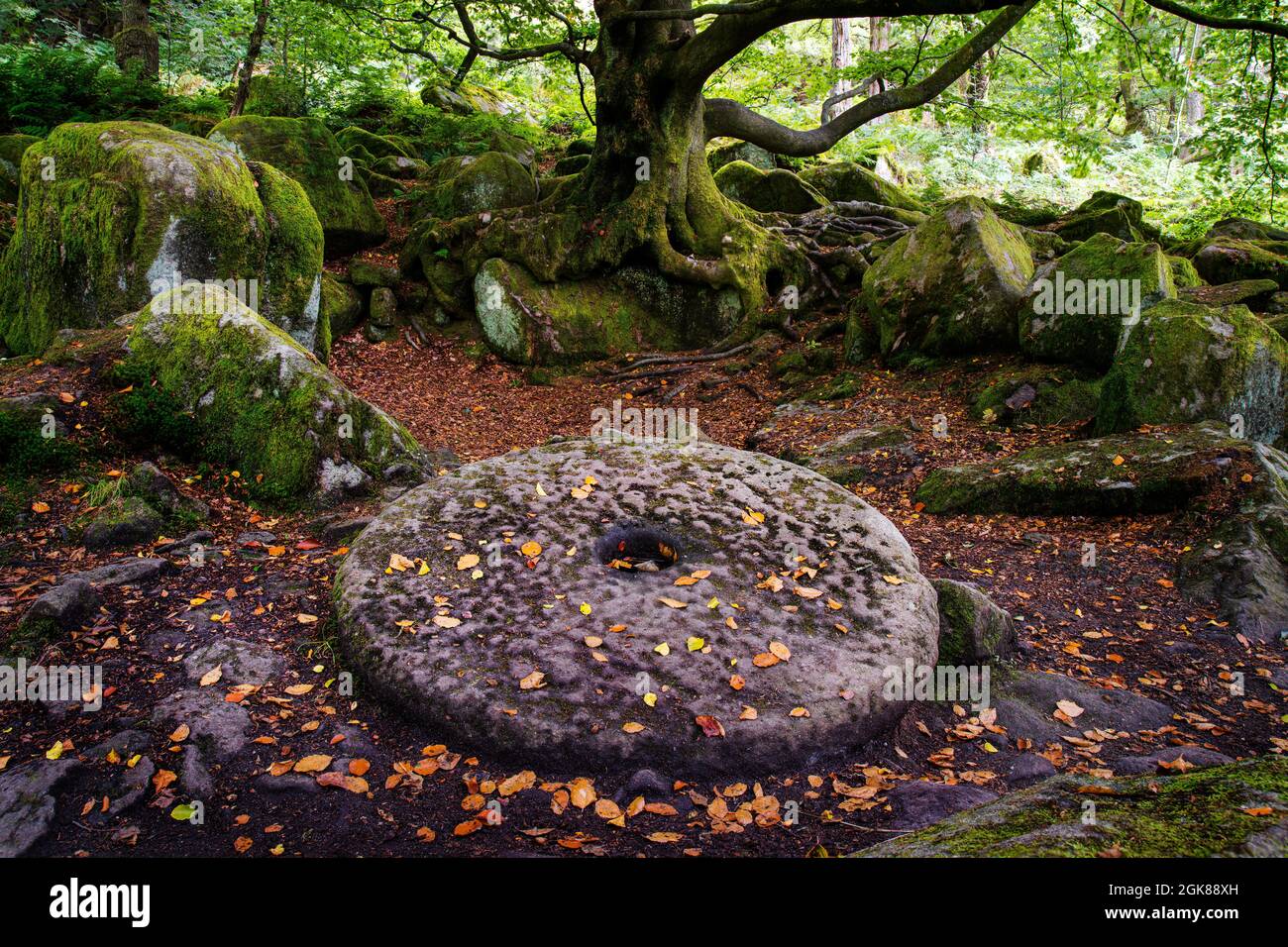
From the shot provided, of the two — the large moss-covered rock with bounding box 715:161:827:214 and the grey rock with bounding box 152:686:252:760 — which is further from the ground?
the large moss-covered rock with bounding box 715:161:827:214

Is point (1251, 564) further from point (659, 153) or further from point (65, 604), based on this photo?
point (659, 153)

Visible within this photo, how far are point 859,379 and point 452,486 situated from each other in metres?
6.25

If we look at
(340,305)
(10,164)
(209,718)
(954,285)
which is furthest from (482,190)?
(209,718)

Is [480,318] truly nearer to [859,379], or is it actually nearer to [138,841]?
[859,379]

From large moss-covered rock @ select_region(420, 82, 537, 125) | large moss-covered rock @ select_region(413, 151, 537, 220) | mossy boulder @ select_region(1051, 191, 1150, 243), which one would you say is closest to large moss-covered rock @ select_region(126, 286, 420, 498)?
large moss-covered rock @ select_region(413, 151, 537, 220)

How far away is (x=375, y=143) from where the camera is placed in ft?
50.2

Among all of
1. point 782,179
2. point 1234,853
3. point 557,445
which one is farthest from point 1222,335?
point 782,179

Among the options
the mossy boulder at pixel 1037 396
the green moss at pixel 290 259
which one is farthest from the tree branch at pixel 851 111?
the green moss at pixel 290 259

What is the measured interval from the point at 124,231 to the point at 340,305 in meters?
4.04

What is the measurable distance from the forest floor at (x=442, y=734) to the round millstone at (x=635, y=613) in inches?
5.9

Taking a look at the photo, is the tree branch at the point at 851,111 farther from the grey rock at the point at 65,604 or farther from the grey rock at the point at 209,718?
the grey rock at the point at 209,718

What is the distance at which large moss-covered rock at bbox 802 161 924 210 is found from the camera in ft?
47.4

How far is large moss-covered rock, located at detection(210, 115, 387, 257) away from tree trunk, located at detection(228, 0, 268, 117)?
165 cm

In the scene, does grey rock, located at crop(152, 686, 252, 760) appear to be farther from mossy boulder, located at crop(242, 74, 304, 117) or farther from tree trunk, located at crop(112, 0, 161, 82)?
tree trunk, located at crop(112, 0, 161, 82)
